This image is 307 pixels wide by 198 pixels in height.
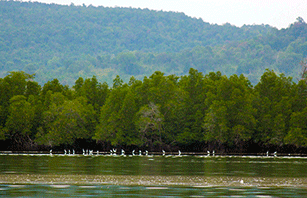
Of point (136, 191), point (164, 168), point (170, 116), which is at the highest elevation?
point (170, 116)

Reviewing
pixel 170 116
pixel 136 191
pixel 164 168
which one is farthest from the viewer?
pixel 170 116

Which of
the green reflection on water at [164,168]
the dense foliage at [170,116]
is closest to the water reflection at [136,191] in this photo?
the green reflection on water at [164,168]

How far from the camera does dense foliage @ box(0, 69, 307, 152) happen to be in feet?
353

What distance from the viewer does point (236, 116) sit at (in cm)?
10975

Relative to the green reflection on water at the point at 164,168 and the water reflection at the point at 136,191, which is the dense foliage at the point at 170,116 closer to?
the green reflection on water at the point at 164,168

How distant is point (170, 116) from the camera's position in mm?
116000

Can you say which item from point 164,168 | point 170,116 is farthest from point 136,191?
point 170,116

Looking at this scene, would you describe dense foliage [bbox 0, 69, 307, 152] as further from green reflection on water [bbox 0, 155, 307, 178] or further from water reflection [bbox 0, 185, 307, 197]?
water reflection [bbox 0, 185, 307, 197]

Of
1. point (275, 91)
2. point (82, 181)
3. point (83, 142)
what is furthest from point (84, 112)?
point (82, 181)

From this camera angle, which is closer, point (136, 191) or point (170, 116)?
point (136, 191)

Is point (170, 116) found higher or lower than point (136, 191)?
higher

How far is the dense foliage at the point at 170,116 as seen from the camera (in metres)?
108

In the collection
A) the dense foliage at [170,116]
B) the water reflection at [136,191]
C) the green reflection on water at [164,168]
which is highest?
the dense foliage at [170,116]

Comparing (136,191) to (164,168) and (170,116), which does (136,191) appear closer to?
(164,168)
